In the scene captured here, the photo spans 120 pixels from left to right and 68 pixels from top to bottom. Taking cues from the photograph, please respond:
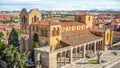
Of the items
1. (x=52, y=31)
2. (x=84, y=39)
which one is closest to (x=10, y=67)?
(x=52, y=31)

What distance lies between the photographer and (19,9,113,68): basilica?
49784 mm

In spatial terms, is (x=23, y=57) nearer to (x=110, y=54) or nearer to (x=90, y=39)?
(x=90, y=39)

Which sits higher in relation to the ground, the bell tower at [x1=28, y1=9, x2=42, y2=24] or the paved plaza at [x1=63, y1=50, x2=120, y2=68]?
the bell tower at [x1=28, y1=9, x2=42, y2=24]

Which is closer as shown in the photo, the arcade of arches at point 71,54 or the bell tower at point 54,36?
the arcade of arches at point 71,54

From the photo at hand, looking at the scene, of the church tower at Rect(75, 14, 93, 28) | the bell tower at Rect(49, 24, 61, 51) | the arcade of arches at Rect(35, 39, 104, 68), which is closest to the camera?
the arcade of arches at Rect(35, 39, 104, 68)

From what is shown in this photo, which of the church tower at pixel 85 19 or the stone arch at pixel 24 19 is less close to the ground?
the stone arch at pixel 24 19

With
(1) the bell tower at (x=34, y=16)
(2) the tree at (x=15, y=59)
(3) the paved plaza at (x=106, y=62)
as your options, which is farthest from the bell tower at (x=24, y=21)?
(3) the paved plaza at (x=106, y=62)

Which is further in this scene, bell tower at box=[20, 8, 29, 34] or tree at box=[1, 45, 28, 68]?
bell tower at box=[20, 8, 29, 34]

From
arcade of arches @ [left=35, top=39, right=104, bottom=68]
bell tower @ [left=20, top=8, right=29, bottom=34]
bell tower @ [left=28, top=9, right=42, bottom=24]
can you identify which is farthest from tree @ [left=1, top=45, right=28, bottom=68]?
bell tower @ [left=28, top=9, right=42, bottom=24]

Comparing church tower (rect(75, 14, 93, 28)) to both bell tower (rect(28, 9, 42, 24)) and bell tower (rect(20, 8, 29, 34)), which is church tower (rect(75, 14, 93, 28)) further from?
bell tower (rect(20, 8, 29, 34))

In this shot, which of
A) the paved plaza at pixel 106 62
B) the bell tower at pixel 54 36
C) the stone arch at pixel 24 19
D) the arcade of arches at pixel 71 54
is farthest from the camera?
the stone arch at pixel 24 19

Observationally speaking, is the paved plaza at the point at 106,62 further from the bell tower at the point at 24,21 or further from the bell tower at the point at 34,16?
the bell tower at the point at 24,21

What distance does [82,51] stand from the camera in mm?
61156

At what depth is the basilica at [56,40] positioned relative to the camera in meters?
49.8
